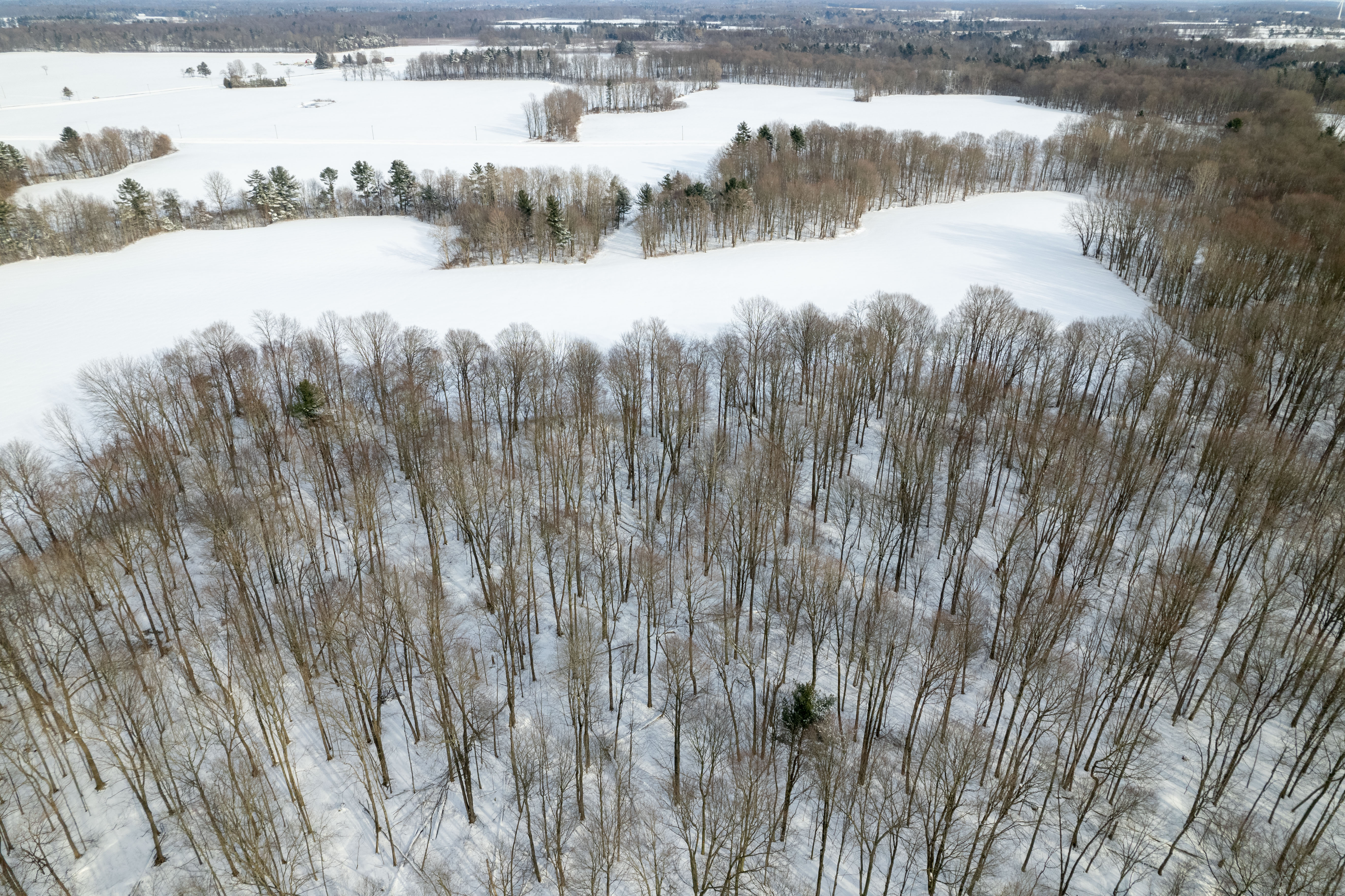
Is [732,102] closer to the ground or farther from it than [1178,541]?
farther from it

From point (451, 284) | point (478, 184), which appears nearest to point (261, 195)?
point (478, 184)

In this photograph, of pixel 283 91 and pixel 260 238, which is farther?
pixel 283 91

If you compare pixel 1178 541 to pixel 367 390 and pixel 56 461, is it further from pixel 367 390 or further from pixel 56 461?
pixel 56 461

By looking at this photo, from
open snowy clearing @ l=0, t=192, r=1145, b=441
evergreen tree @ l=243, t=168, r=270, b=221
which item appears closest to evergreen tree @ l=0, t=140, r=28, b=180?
evergreen tree @ l=243, t=168, r=270, b=221

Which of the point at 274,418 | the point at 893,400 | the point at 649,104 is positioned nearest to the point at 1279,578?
the point at 893,400

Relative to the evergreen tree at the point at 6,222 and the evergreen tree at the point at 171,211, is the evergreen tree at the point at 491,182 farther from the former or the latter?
the evergreen tree at the point at 6,222

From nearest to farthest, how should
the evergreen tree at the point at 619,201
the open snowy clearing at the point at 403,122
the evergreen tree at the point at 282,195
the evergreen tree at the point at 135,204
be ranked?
the evergreen tree at the point at 135,204
the evergreen tree at the point at 282,195
the evergreen tree at the point at 619,201
the open snowy clearing at the point at 403,122

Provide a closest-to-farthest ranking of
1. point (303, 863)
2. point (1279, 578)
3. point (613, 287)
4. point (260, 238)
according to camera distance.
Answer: point (303, 863), point (1279, 578), point (613, 287), point (260, 238)

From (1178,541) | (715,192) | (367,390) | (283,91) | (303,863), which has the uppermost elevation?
(283,91)

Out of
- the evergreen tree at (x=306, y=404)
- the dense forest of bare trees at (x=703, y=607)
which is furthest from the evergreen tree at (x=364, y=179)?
the evergreen tree at (x=306, y=404)
